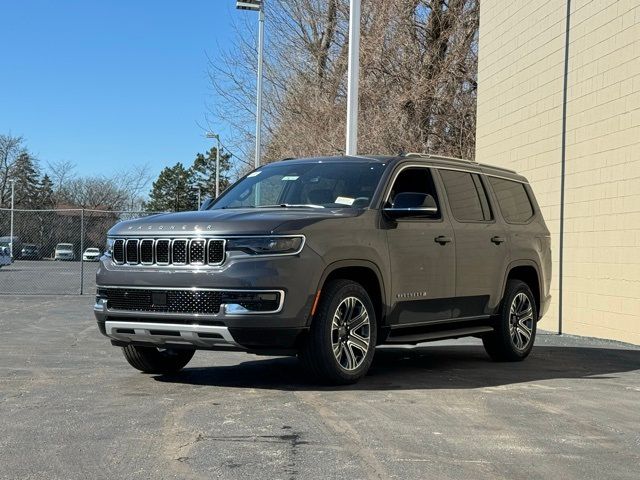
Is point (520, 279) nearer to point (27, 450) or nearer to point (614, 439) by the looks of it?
point (614, 439)

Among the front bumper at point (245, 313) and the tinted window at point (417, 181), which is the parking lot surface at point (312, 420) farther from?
the tinted window at point (417, 181)

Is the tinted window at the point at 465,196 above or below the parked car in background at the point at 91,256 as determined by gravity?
above

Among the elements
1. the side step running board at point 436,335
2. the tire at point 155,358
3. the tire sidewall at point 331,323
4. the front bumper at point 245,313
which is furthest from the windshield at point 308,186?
the tire at point 155,358

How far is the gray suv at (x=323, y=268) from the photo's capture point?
658 centimetres

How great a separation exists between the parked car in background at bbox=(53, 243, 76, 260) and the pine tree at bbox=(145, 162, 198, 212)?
266ft

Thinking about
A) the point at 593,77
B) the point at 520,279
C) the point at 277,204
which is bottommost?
the point at 520,279

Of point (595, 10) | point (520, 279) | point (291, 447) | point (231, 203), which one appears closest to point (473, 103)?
point (595, 10)

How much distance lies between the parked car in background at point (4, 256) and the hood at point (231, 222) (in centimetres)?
1788

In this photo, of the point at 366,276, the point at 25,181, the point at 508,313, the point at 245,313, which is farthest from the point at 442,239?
the point at 25,181

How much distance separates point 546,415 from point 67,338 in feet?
23.5

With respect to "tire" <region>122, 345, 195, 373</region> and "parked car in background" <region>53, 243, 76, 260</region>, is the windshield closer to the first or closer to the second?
"tire" <region>122, 345, 195, 373</region>

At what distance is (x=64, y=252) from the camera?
2520 cm

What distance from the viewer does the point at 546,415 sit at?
6.14 m

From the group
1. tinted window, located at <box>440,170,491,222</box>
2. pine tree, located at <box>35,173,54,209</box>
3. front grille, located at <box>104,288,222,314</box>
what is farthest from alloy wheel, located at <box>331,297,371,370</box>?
pine tree, located at <box>35,173,54,209</box>
